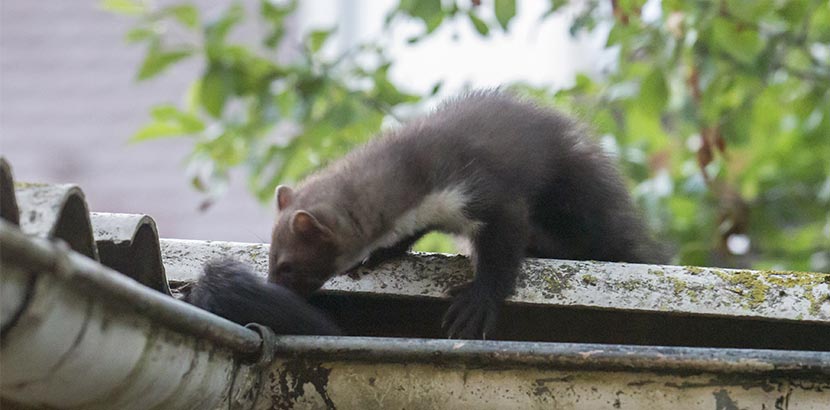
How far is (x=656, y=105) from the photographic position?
5500mm

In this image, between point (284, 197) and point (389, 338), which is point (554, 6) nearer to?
point (284, 197)

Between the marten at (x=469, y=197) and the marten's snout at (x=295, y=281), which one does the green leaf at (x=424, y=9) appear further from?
the marten's snout at (x=295, y=281)

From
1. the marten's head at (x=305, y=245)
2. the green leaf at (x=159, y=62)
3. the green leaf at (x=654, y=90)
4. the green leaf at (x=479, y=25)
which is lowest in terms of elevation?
the marten's head at (x=305, y=245)

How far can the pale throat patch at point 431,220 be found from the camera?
152 inches

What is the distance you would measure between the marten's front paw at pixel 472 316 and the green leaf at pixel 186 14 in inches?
121

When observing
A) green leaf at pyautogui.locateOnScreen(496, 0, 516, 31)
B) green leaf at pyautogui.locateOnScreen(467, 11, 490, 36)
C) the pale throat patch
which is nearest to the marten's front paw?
the pale throat patch

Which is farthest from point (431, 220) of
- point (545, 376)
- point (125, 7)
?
point (125, 7)

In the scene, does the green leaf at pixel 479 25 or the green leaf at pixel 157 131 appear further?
the green leaf at pixel 157 131

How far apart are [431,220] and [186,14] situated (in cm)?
233

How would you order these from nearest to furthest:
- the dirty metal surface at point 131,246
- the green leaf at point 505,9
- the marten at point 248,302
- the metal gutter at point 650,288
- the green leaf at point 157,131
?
the dirty metal surface at point 131,246
the marten at point 248,302
the metal gutter at point 650,288
the green leaf at point 505,9
the green leaf at point 157,131

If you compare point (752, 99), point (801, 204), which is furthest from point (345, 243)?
point (801, 204)

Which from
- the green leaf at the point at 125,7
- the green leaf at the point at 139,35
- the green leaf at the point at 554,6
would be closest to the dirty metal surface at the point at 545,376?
the green leaf at the point at 554,6

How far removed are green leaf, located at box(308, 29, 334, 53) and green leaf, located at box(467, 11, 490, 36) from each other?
0.99 m

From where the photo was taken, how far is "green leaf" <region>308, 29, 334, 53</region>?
19.2 feet
